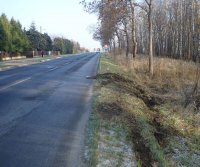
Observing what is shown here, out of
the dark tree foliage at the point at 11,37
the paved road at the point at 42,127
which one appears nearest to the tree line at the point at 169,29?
the dark tree foliage at the point at 11,37

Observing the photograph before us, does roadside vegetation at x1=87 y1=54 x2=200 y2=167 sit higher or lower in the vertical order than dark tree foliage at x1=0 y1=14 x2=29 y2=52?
lower

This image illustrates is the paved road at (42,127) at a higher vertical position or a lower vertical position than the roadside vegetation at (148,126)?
higher

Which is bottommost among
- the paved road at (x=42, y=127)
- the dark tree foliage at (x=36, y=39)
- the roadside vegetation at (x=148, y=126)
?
the roadside vegetation at (x=148, y=126)

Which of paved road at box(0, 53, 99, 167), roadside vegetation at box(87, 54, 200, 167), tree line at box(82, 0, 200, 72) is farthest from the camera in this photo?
tree line at box(82, 0, 200, 72)

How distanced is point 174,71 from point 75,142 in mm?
16113

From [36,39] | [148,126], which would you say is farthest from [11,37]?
[148,126]

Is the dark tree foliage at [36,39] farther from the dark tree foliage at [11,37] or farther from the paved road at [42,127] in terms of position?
the paved road at [42,127]

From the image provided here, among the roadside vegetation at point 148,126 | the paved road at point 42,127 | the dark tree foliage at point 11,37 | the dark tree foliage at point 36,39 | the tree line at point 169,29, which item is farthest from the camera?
the dark tree foliage at point 36,39

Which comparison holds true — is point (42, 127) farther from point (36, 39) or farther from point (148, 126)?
point (36, 39)

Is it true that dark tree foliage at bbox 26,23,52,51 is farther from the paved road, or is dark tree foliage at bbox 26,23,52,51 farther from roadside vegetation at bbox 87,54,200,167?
the paved road

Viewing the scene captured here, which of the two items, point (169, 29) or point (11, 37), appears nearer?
point (11, 37)

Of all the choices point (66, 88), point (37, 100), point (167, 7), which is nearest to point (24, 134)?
point (37, 100)

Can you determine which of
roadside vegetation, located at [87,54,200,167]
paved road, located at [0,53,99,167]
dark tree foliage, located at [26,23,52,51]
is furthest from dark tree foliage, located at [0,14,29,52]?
paved road, located at [0,53,99,167]

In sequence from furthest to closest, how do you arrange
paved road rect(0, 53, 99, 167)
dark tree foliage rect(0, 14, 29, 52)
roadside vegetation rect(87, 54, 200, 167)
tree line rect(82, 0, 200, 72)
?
dark tree foliage rect(0, 14, 29, 52)
tree line rect(82, 0, 200, 72)
roadside vegetation rect(87, 54, 200, 167)
paved road rect(0, 53, 99, 167)
